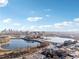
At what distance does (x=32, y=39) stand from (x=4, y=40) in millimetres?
2498

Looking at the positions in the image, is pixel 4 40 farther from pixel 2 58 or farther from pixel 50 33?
pixel 2 58

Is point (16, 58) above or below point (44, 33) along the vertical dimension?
below

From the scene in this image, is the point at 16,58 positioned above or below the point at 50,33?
below

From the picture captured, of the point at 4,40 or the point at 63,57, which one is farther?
the point at 4,40

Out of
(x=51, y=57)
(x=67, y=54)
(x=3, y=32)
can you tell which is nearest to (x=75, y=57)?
(x=67, y=54)

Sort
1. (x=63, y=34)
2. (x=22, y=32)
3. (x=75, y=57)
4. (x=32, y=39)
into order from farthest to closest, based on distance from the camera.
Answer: (x=22, y=32) < (x=63, y=34) < (x=32, y=39) < (x=75, y=57)

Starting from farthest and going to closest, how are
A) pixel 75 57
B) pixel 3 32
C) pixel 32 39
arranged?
pixel 3 32 < pixel 32 39 < pixel 75 57

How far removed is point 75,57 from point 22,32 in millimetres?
13319

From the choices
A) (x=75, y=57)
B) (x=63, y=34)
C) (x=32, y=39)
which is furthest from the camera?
(x=63, y=34)

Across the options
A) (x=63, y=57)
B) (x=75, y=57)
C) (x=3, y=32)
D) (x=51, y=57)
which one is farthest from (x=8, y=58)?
(x=3, y=32)

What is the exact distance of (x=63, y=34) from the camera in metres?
15.5

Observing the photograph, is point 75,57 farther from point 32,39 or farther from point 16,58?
point 32,39

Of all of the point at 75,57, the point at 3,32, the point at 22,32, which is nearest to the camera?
the point at 75,57

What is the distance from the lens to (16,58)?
279 inches
